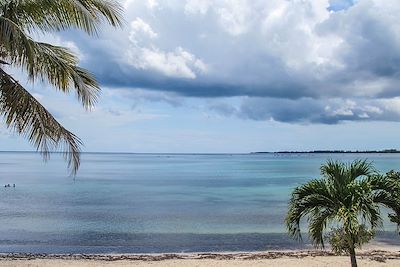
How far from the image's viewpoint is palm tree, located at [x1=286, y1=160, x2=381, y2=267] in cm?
830

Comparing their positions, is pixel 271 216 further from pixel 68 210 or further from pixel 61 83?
pixel 61 83

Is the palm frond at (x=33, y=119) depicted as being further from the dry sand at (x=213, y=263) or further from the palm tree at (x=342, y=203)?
the dry sand at (x=213, y=263)

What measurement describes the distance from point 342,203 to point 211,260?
904 cm

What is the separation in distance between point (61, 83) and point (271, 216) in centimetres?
2484

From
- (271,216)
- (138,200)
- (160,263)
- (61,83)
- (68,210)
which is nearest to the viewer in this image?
(61,83)

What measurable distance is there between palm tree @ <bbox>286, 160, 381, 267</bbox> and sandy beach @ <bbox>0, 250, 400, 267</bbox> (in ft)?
22.6

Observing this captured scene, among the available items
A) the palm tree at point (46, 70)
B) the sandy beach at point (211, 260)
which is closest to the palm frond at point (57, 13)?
the palm tree at point (46, 70)

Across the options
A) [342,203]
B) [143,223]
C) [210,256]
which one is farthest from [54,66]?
[143,223]

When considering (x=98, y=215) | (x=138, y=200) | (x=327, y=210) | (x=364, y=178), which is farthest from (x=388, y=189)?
(x=138, y=200)

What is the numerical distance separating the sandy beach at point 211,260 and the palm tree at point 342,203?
6.88 metres

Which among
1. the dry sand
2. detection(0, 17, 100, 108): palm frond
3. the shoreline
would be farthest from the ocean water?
detection(0, 17, 100, 108): palm frond

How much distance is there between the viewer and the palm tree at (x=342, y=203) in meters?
8.30

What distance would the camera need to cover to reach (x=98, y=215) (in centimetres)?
3158

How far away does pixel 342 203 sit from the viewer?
8.39 meters
